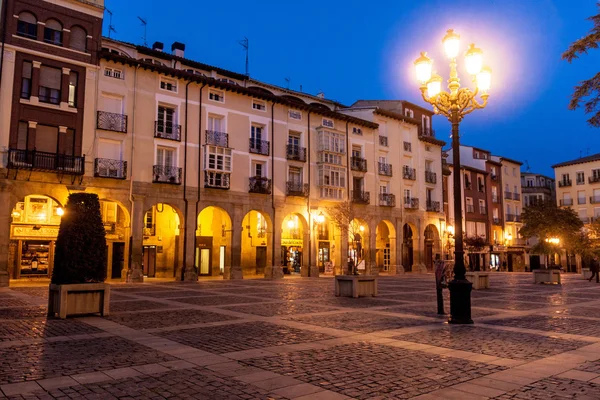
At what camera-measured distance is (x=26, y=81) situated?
26.8 m

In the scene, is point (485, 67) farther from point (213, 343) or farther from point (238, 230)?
point (238, 230)

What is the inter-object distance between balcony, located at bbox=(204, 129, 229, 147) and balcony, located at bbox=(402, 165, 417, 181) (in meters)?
19.6

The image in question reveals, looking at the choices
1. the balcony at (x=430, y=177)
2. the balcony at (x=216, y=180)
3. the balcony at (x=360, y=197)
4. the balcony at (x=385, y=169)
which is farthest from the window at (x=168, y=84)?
the balcony at (x=430, y=177)

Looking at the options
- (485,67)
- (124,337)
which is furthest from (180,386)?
(485,67)

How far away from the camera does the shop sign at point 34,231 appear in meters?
29.4

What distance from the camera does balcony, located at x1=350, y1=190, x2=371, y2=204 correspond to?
41.8 m

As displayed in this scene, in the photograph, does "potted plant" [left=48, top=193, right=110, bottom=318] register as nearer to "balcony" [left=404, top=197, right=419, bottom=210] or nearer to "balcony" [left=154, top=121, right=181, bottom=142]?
"balcony" [left=154, top=121, right=181, bottom=142]

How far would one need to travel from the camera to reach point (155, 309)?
15156 mm

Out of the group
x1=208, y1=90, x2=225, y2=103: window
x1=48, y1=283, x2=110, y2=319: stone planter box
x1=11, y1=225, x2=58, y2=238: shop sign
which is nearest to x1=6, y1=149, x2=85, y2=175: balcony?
x1=11, y1=225, x2=58, y2=238: shop sign

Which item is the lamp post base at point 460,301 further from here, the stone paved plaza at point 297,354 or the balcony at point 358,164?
the balcony at point 358,164

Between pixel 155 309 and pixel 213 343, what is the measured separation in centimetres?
635

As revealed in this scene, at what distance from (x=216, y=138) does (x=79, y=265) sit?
848 inches

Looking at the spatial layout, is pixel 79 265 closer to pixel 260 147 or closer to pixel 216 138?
pixel 216 138

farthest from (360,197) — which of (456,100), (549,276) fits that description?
(456,100)
